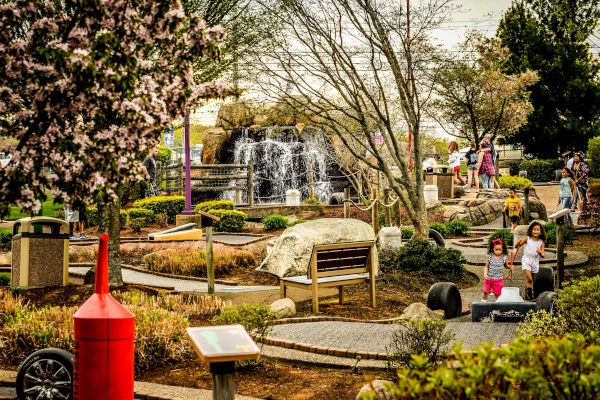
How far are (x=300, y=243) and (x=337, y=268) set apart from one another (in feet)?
6.19

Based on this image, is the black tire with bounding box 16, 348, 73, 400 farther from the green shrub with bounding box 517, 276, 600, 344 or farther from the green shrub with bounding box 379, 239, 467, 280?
the green shrub with bounding box 379, 239, 467, 280

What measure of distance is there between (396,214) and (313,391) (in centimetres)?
1730

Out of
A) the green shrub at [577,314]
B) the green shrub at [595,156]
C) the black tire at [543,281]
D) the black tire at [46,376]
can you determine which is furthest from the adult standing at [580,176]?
the black tire at [46,376]

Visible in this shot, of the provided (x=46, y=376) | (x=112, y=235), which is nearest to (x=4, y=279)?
(x=112, y=235)

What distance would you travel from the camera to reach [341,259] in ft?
41.3

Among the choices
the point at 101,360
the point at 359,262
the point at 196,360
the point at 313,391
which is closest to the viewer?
the point at 101,360

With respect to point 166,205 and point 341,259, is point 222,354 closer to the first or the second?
point 341,259

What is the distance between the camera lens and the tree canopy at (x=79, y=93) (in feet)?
20.8

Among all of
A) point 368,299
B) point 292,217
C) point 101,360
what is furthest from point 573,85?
point 101,360

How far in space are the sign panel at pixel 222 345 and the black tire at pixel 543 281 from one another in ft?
31.2

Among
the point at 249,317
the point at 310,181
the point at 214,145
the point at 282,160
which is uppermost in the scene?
the point at 214,145

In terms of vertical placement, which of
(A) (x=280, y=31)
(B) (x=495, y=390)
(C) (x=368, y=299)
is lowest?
(C) (x=368, y=299)

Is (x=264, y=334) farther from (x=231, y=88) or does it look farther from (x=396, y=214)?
(x=396, y=214)

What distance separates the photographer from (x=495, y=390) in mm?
3834
